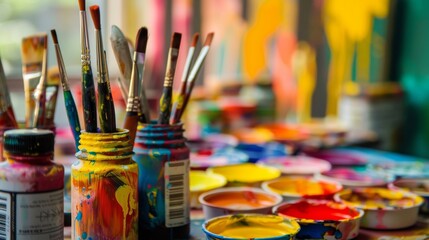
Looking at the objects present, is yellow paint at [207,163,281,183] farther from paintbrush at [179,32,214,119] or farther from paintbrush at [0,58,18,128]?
paintbrush at [0,58,18,128]

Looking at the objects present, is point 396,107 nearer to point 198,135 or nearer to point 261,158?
point 198,135

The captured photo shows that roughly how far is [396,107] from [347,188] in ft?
6.85

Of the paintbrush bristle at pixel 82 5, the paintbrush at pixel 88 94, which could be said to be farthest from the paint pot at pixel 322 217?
the paintbrush bristle at pixel 82 5

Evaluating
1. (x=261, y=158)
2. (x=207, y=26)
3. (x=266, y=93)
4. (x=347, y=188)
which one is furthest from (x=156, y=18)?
(x=347, y=188)

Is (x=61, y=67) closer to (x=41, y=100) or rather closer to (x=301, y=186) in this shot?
(x=41, y=100)

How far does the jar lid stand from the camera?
2.69 ft

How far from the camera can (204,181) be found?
4.46ft

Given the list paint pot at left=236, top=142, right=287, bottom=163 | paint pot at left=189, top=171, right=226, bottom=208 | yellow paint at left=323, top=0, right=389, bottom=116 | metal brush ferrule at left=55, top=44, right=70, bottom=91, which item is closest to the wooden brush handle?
metal brush ferrule at left=55, top=44, right=70, bottom=91

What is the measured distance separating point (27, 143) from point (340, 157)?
118 centimetres

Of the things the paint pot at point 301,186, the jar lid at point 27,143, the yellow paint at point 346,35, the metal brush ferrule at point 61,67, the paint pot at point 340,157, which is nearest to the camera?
the jar lid at point 27,143

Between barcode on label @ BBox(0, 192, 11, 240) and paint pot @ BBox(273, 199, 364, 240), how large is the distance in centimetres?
43

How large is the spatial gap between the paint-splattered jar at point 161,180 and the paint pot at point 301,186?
0.29m

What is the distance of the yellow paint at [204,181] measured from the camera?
4.20 feet

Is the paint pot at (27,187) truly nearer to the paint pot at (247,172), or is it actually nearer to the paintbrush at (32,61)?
the paintbrush at (32,61)
